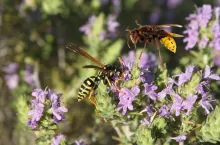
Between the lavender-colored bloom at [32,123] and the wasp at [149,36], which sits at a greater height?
the wasp at [149,36]

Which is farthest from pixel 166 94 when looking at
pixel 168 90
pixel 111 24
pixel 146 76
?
pixel 111 24

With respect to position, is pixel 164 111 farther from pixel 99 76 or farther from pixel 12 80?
pixel 12 80

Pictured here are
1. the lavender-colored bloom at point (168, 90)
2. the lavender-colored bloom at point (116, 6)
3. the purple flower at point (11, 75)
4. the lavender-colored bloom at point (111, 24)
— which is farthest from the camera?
A: the lavender-colored bloom at point (116, 6)

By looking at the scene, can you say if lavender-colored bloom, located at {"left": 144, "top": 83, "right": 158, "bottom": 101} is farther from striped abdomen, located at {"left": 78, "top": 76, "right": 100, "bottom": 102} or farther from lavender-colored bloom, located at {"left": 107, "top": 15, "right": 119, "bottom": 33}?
lavender-colored bloom, located at {"left": 107, "top": 15, "right": 119, "bottom": 33}

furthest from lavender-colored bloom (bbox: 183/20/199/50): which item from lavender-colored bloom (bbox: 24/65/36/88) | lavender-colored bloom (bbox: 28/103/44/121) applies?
lavender-colored bloom (bbox: 24/65/36/88)

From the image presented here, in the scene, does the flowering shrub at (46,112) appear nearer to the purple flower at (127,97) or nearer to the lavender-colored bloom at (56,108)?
the lavender-colored bloom at (56,108)

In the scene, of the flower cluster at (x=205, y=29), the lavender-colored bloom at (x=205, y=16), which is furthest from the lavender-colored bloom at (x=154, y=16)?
the lavender-colored bloom at (x=205, y=16)

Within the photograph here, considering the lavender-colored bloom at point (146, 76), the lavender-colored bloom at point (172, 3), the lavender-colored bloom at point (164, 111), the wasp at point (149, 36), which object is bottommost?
the lavender-colored bloom at point (164, 111)
